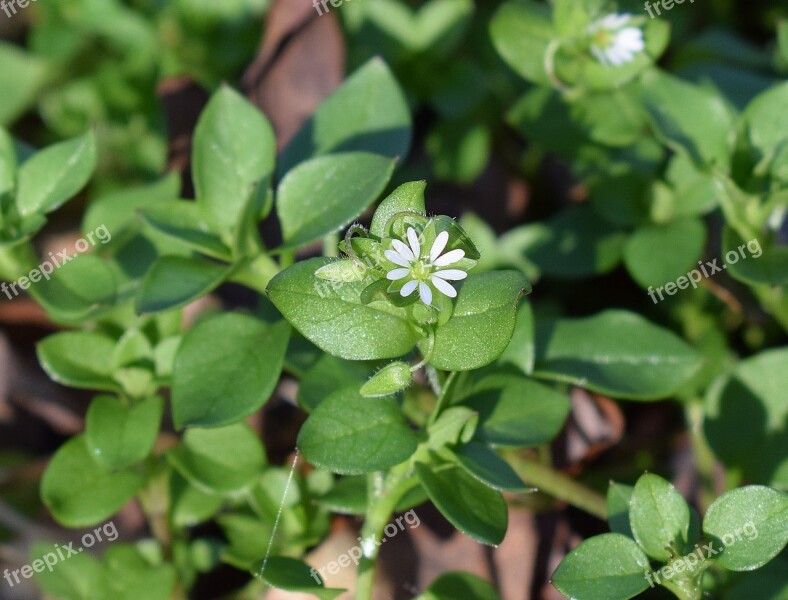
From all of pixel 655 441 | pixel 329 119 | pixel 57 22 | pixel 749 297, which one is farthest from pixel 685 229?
pixel 57 22

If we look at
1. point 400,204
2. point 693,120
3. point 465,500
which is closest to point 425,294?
point 400,204

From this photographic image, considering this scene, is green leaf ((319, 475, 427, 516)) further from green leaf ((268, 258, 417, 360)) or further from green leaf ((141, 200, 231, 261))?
green leaf ((141, 200, 231, 261))

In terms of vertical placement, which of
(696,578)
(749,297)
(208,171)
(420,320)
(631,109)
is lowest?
(749,297)

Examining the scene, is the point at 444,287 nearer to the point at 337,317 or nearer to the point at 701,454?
the point at 337,317

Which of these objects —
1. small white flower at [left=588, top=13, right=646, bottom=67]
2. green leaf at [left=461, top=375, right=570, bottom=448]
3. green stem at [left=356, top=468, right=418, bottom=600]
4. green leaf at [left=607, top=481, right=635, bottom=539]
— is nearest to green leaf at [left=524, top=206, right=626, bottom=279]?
small white flower at [left=588, top=13, right=646, bottom=67]

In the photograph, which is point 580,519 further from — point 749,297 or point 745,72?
point 745,72

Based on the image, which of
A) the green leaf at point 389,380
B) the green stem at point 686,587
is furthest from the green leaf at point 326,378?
the green stem at point 686,587

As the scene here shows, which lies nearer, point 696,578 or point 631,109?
point 696,578
